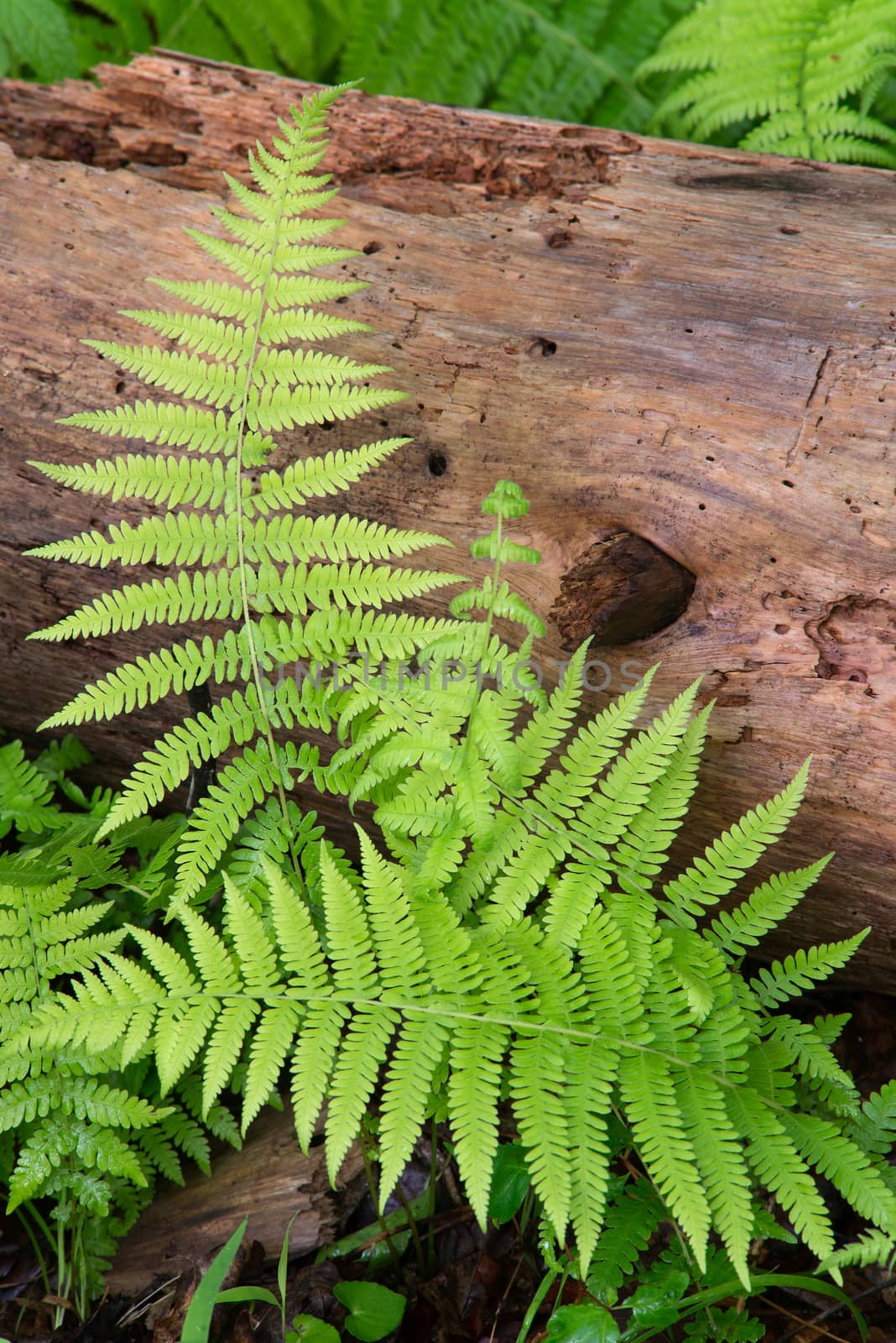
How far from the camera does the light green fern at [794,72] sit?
131 inches

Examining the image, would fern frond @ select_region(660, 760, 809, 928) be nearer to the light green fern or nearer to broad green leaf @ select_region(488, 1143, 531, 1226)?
broad green leaf @ select_region(488, 1143, 531, 1226)

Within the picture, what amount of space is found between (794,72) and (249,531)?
106 inches

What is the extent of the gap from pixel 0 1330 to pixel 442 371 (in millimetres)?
2769

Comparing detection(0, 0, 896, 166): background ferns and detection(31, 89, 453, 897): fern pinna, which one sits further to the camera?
detection(0, 0, 896, 166): background ferns

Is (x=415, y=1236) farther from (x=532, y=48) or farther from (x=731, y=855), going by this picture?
(x=532, y=48)

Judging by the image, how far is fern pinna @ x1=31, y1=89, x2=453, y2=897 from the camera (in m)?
2.35

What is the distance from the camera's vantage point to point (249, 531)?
249 centimetres

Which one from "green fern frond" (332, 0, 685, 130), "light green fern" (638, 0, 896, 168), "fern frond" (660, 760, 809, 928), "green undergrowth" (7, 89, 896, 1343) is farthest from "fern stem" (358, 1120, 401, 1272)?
"green fern frond" (332, 0, 685, 130)

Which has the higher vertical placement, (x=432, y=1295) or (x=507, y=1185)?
(x=507, y=1185)

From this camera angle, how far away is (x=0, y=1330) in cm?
246

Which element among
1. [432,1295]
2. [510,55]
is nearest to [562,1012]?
[432,1295]

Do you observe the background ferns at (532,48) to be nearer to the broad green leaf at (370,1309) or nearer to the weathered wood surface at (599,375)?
the weathered wood surface at (599,375)

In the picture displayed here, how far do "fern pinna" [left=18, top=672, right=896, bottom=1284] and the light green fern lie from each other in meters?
2.41

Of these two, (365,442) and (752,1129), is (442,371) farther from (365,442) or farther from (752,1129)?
(752,1129)
